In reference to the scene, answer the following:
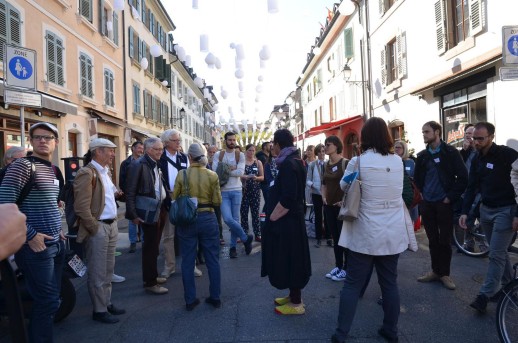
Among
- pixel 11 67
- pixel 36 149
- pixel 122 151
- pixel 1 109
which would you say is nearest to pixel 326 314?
pixel 36 149

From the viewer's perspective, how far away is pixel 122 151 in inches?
770

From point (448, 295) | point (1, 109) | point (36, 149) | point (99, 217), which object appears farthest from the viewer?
point (1, 109)

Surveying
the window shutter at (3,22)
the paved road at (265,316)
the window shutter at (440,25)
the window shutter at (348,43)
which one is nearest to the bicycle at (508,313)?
the paved road at (265,316)

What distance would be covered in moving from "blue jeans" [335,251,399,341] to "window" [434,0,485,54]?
8903 mm

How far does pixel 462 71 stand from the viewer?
9.61 m

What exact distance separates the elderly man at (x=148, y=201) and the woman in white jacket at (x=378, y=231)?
2.32 metres

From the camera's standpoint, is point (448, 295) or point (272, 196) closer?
point (272, 196)

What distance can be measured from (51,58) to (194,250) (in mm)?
11066

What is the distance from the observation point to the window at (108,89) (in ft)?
55.7

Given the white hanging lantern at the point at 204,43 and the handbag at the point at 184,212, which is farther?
the white hanging lantern at the point at 204,43

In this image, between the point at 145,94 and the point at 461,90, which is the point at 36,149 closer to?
the point at 461,90

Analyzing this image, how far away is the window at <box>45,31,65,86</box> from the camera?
482 inches

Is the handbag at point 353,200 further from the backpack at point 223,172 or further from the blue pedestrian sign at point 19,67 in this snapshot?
the blue pedestrian sign at point 19,67

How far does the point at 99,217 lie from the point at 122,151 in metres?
16.7
